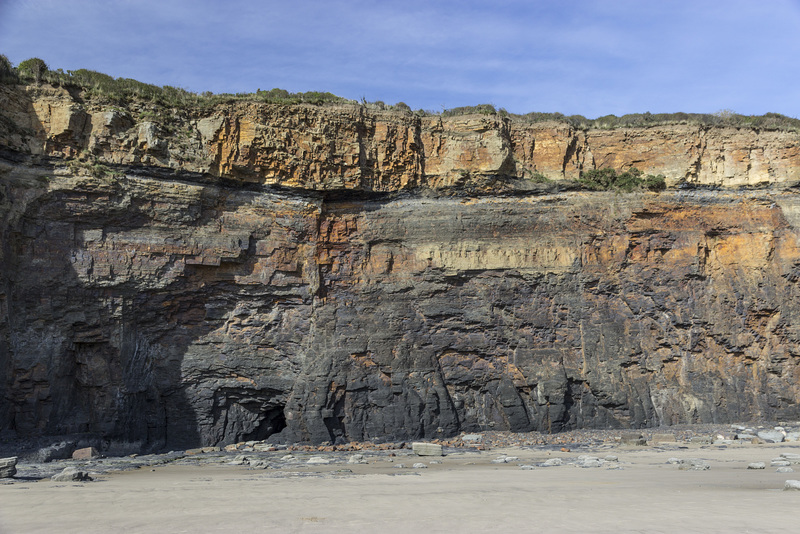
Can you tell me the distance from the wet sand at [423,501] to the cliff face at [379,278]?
6.49 metres

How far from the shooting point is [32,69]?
17766 millimetres

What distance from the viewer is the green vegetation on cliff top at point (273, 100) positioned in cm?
1784

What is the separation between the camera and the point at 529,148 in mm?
21000

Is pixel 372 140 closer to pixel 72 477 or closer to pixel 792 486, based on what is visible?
pixel 72 477

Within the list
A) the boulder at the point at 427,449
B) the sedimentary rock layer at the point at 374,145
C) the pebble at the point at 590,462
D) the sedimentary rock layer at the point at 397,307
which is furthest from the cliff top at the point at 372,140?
the pebble at the point at 590,462

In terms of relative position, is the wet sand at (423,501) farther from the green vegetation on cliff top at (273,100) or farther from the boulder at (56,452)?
the green vegetation on cliff top at (273,100)

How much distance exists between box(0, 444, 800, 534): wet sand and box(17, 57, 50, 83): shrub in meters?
12.0

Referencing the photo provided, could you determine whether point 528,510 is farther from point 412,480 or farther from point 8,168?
point 8,168

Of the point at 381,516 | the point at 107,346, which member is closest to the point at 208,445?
the point at 107,346

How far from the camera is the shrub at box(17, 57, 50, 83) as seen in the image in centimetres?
1767

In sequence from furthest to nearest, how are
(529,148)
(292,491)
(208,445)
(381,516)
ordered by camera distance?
(529,148) → (208,445) → (292,491) → (381,516)

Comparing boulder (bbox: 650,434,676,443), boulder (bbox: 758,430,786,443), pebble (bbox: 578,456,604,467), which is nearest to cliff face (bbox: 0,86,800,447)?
boulder (bbox: 650,434,676,443)

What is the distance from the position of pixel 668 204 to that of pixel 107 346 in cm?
1721

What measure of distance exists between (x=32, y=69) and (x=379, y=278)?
1150cm
